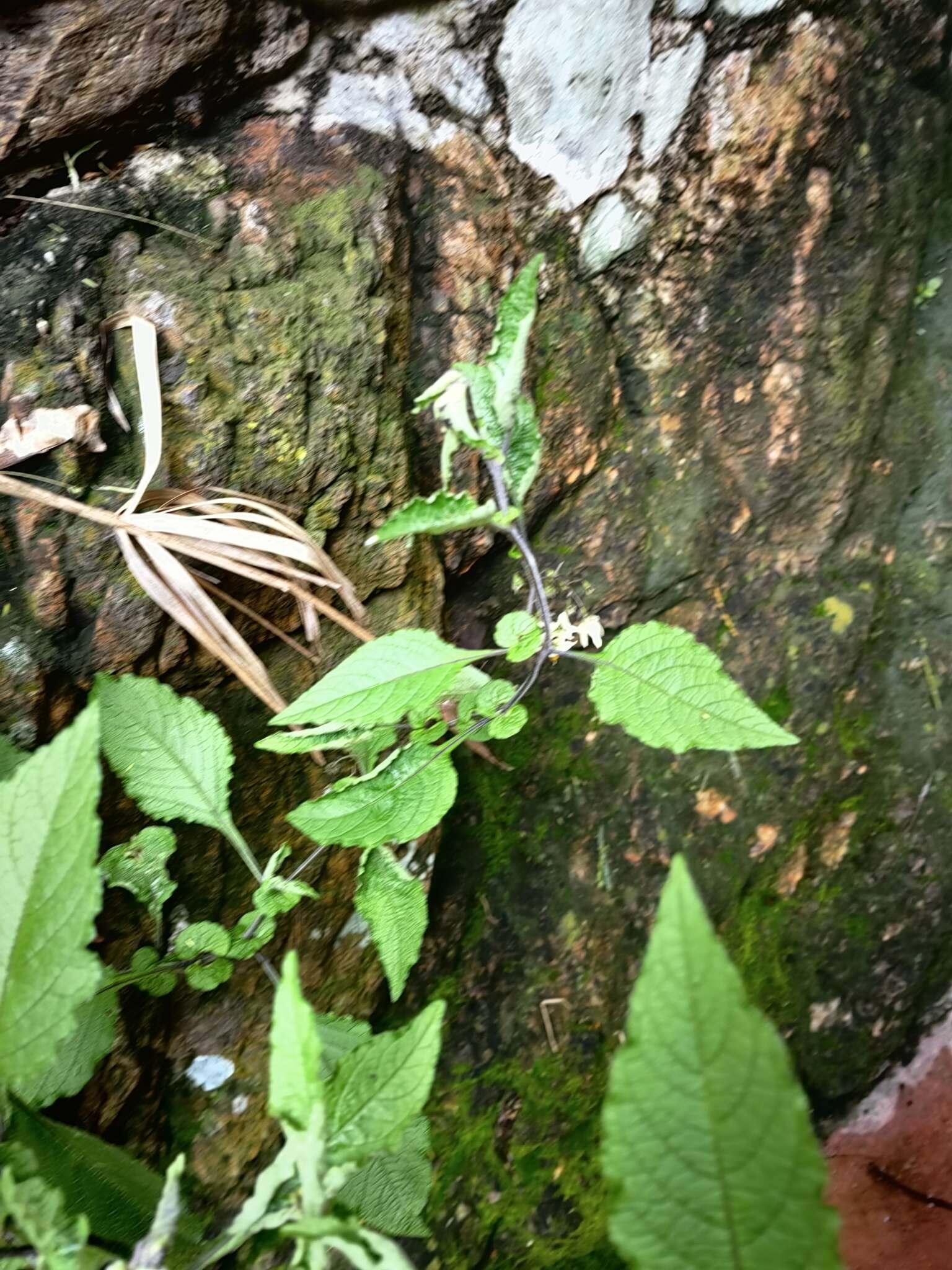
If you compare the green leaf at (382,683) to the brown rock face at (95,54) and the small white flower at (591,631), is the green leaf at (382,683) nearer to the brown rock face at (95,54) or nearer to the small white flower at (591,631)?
the small white flower at (591,631)

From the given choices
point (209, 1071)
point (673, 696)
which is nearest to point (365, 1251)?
point (673, 696)

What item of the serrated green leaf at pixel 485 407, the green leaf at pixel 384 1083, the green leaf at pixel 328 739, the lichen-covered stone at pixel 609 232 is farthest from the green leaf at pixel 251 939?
the lichen-covered stone at pixel 609 232

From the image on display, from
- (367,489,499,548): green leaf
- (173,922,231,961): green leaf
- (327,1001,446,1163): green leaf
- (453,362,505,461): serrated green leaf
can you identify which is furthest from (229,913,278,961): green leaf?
(453,362,505,461): serrated green leaf

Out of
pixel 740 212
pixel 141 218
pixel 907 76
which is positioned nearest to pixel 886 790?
pixel 740 212

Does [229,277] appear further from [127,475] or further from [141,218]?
[127,475]

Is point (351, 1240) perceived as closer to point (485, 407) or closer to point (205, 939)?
point (205, 939)

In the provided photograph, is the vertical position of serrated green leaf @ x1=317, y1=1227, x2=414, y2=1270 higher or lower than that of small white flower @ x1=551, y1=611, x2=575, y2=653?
lower

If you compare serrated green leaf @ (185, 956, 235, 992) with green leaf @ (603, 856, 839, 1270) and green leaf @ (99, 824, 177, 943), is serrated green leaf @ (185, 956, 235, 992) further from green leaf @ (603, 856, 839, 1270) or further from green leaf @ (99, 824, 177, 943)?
green leaf @ (603, 856, 839, 1270)
